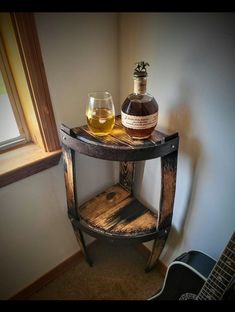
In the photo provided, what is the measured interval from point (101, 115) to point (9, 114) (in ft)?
1.14

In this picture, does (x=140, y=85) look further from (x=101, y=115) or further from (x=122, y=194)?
(x=122, y=194)

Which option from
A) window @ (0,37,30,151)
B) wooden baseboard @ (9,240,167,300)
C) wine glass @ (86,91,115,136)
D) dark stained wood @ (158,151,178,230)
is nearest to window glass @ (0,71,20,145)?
window @ (0,37,30,151)

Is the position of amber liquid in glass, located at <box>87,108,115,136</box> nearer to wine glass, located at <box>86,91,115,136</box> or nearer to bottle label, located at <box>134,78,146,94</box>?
wine glass, located at <box>86,91,115,136</box>

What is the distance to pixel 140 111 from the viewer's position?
58 cm

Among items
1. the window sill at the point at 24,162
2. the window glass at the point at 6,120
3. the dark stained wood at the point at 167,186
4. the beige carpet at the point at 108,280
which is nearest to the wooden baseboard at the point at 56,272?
the beige carpet at the point at 108,280

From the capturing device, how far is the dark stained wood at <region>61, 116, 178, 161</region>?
0.59 meters

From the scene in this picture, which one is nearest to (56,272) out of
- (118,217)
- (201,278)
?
(118,217)

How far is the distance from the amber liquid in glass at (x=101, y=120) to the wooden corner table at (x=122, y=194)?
22 millimetres

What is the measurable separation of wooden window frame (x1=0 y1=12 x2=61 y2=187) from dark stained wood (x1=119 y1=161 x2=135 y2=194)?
285 mm

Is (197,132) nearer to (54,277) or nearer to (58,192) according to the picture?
(58,192)

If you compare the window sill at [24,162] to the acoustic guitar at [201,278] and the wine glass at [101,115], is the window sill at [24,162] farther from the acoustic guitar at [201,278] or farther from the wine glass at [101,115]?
the acoustic guitar at [201,278]

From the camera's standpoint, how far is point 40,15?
58 centimetres
